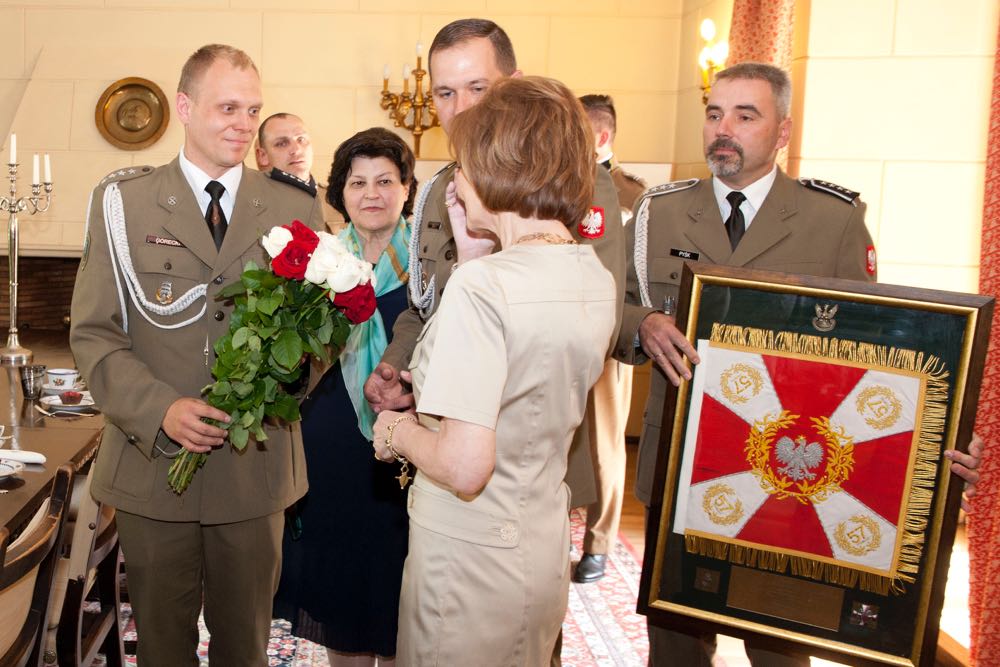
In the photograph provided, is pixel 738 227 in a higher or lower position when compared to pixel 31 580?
higher

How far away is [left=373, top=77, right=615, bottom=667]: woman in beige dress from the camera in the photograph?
1470 millimetres

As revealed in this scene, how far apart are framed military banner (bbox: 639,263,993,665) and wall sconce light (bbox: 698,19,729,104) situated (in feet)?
12.9

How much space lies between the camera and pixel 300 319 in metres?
2.03

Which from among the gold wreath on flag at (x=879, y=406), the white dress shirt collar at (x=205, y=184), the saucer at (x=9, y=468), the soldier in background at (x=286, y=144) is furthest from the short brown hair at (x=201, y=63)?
the soldier in background at (x=286, y=144)

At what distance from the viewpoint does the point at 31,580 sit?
1813mm

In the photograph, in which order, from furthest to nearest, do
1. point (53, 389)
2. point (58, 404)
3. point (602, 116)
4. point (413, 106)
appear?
point (413, 106), point (602, 116), point (53, 389), point (58, 404)

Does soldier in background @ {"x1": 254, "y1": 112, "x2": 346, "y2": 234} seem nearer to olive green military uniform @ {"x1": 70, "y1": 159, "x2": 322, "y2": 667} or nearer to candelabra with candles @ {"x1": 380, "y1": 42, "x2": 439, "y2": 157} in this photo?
candelabra with candles @ {"x1": 380, "y1": 42, "x2": 439, "y2": 157}

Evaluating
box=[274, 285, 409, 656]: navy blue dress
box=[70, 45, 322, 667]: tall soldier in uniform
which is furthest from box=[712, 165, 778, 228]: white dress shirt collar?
box=[70, 45, 322, 667]: tall soldier in uniform

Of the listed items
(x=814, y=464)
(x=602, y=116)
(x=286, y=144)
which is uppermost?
(x=602, y=116)

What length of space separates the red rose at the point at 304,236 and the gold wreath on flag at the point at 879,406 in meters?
1.27

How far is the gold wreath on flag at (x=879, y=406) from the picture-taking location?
2014mm

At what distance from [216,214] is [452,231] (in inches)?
24.8

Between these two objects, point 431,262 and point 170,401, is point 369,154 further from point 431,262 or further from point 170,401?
point 170,401

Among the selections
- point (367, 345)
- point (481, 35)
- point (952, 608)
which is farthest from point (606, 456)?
point (481, 35)
